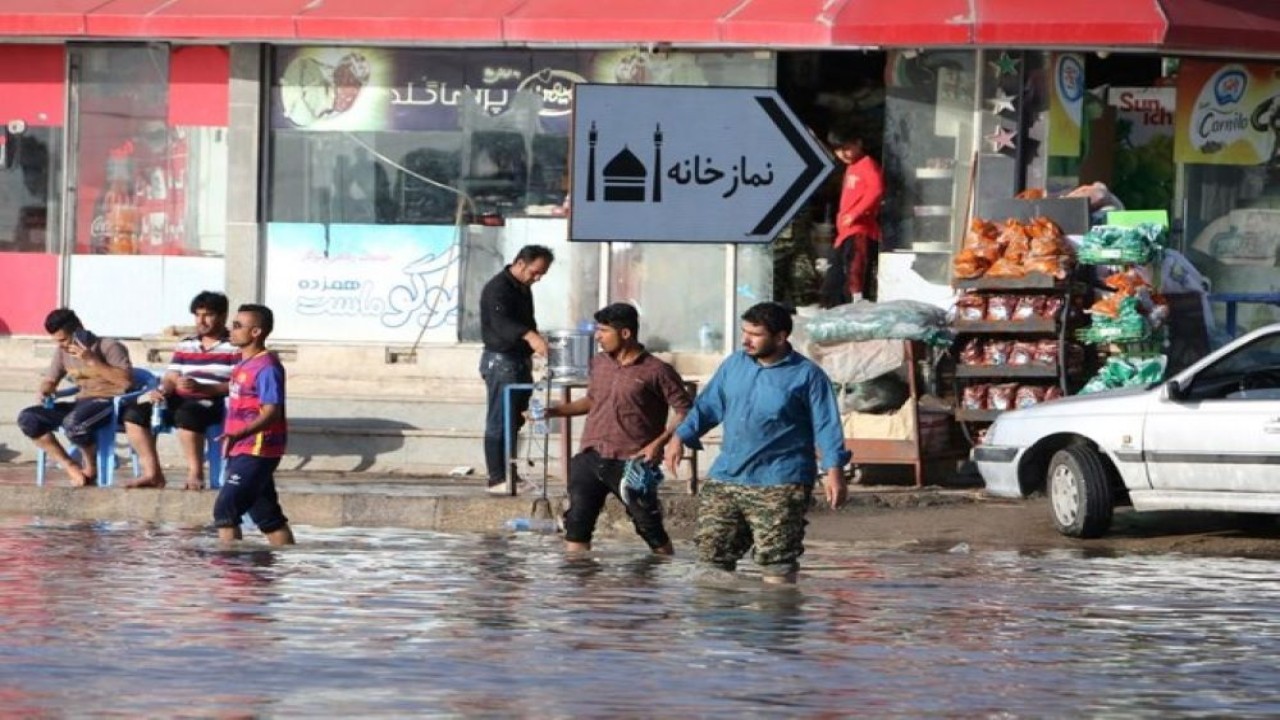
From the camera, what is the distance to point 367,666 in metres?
10.7

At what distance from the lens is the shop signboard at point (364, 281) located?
74.5 feet

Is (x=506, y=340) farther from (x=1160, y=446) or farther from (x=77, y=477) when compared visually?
(x=1160, y=446)

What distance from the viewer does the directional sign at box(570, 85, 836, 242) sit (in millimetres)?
16688

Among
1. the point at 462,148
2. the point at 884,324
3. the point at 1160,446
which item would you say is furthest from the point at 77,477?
the point at 1160,446

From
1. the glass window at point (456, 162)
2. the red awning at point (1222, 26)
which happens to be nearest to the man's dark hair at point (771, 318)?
the red awning at point (1222, 26)

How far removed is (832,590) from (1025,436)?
3.83 m

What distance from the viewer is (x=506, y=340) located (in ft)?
60.7

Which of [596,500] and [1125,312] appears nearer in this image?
[596,500]

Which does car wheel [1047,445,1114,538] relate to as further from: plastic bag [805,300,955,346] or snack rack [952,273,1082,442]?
plastic bag [805,300,955,346]

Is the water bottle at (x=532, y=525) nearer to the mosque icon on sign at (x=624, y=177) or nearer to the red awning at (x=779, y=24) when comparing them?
the mosque icon on sign at (x=624, y=177)

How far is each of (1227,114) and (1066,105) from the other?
4.55 feet

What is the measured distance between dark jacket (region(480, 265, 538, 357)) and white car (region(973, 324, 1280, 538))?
327 cm

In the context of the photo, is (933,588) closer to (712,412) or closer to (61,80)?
(712,412)

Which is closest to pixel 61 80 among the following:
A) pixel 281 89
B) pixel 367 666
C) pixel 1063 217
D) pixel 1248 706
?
pixel 281 89
